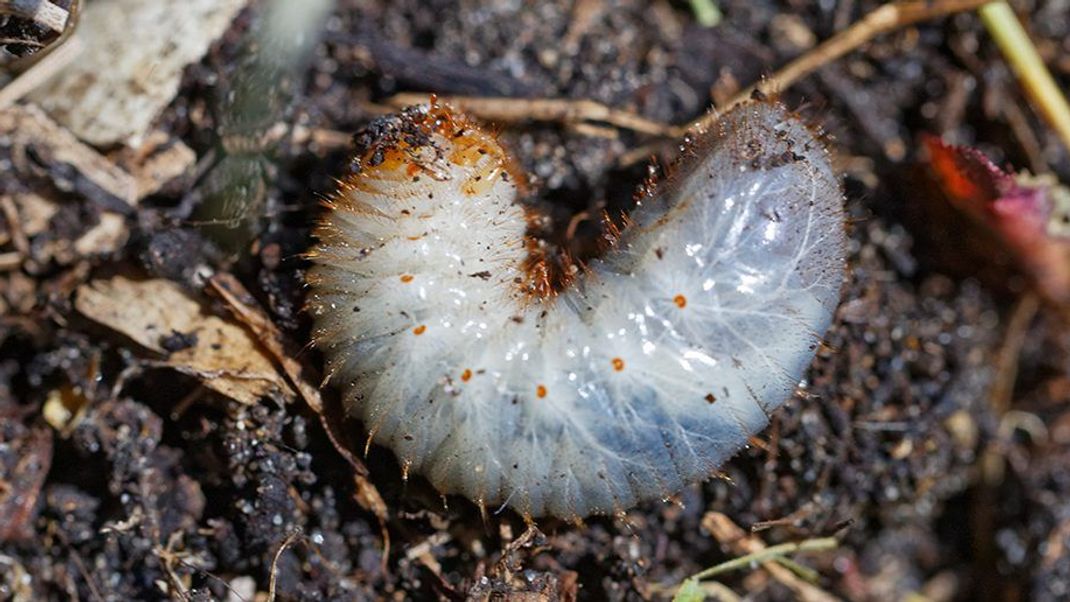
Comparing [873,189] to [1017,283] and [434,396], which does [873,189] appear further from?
[434,396]

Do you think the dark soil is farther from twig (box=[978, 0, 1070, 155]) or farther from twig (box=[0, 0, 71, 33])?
twig (box=[0, 0, 71, 33])

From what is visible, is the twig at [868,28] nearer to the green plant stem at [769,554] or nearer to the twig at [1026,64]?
the twig at [1026,64]

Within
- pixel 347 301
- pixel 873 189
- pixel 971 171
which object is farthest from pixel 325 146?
pixel 971 171

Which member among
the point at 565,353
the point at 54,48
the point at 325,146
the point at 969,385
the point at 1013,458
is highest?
the point at 54,48

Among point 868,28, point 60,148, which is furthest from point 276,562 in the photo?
point 868,28

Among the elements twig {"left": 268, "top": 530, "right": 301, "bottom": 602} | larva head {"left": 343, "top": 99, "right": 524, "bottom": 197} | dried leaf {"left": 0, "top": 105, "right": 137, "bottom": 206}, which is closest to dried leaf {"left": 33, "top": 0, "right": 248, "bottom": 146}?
dried leaf {"left": 0, "top": 105, "right": 137, "bottom": 206}

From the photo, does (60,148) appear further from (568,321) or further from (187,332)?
(568,321)
